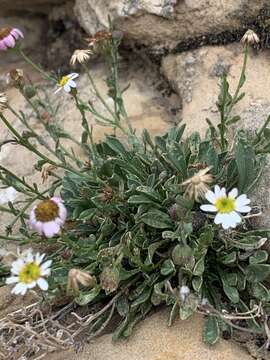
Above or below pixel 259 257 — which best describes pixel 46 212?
above

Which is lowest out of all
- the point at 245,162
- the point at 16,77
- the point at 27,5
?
the point at 245,162

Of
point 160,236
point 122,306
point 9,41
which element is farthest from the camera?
point 9,41

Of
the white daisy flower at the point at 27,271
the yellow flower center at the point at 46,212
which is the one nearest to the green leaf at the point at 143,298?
the white daisy flower at the point at 27,271

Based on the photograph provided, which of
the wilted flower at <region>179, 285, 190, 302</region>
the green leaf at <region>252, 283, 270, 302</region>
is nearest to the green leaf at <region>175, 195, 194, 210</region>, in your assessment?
the wilted flower at <region>179, 285, 190, 302</region>

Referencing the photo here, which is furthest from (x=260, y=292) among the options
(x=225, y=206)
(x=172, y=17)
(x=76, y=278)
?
(x=172, y=17)

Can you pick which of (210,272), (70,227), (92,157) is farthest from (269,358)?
(92,157)

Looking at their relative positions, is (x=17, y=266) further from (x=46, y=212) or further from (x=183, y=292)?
(x=183, y=292)

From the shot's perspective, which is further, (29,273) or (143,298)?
(143,298)

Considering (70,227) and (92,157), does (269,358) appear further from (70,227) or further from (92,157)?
(92,157)
